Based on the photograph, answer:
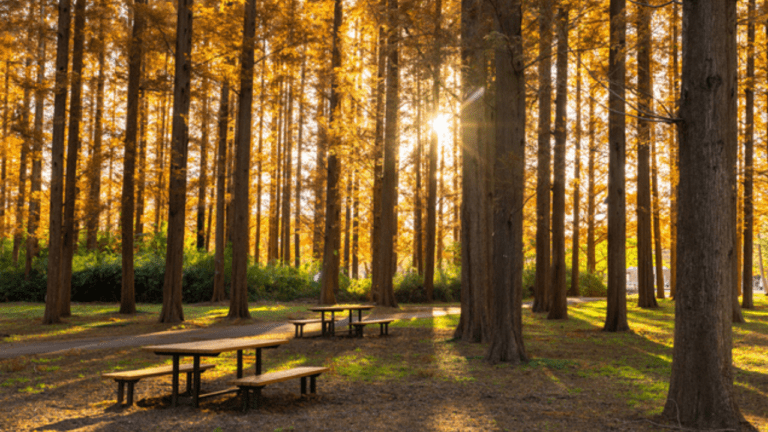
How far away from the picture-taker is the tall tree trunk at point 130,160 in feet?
52.4

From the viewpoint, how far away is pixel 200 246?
89.2 ft

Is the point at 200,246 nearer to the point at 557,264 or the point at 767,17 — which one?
the point at 557,264

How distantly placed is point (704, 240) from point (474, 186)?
6.56 meters

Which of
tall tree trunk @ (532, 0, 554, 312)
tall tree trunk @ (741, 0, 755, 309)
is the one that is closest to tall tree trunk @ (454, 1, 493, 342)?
tall tree trunk @ (532, 0, 554, 312)

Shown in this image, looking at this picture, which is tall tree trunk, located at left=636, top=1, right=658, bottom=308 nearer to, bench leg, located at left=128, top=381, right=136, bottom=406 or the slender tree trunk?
the slender tree trunk

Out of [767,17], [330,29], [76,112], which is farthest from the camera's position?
[330,29]

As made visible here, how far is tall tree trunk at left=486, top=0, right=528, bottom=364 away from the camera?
9047mm

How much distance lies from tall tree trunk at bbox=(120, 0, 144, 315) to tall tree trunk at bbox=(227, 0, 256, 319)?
282 centimetres

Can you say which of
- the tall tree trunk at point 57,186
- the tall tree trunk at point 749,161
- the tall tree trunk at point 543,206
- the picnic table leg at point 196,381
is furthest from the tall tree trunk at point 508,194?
the tall tree trunk at point 749,161

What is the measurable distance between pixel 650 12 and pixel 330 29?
1336 cm

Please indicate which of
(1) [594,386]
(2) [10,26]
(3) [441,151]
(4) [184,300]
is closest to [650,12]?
(1) [594,386]

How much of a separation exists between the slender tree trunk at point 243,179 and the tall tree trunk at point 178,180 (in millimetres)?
1495

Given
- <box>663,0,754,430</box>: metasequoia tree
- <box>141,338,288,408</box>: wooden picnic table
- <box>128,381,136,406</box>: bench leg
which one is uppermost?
<box>663,0,754,430</box>: metasequoia tree

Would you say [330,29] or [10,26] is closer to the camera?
[10,26]
